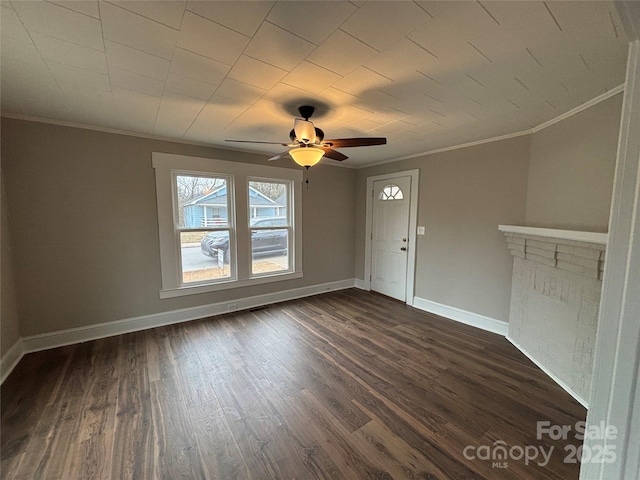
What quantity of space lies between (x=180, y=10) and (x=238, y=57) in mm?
381

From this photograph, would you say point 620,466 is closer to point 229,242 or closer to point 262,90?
point 262,90

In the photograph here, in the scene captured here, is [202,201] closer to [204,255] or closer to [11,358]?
[204,255]

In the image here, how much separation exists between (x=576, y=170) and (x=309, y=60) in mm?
2483

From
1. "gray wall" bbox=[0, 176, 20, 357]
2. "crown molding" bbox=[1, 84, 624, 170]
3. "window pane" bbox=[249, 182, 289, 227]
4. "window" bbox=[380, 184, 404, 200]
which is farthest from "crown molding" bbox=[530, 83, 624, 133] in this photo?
"gray wall" bbox=[0, 176, 20, 357]

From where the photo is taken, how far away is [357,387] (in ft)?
6.98

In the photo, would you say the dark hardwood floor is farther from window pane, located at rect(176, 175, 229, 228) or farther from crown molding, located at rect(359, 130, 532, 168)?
crown molding, located at rect(359, 130, 532, 168)

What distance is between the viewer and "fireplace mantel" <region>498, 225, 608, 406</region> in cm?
195

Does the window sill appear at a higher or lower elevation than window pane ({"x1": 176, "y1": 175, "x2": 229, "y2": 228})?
lower

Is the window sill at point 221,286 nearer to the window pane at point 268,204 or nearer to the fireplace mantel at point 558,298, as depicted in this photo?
the window pane at point 268,204

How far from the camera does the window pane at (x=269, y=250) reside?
3.99 m

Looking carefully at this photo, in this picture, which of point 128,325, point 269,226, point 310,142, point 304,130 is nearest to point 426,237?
point 269,226

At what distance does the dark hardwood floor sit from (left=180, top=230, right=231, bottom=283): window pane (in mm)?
826

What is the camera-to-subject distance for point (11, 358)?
2.37 meters

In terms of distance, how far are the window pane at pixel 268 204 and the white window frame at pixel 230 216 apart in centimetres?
10
